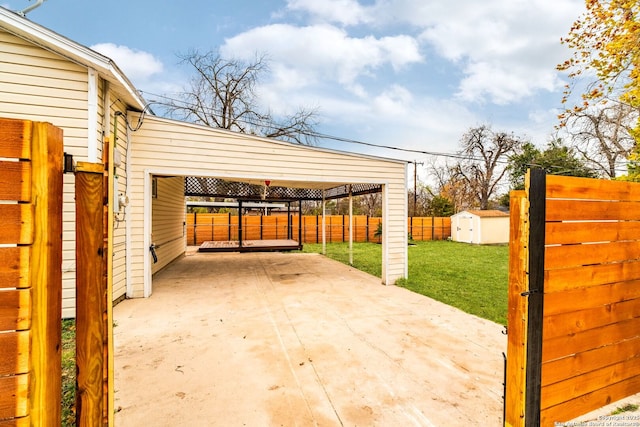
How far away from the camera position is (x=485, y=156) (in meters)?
24.7

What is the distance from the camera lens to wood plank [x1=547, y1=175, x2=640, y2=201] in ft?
5.90

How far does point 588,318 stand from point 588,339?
0.14 meters

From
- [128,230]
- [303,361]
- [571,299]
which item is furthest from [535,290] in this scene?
[128,230]

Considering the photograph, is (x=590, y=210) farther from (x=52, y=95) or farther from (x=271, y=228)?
(x=271, y=228)

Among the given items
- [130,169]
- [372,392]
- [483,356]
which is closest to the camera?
[372,392]

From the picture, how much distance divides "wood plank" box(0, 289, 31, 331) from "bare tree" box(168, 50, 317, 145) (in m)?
15.8

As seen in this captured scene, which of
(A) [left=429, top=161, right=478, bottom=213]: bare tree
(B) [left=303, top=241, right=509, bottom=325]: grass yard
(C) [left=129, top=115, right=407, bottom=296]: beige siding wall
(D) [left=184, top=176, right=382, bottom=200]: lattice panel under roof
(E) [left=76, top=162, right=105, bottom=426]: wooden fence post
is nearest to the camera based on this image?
(E) [left=76, top=162, right=105, bottom=426]: wooden fence post

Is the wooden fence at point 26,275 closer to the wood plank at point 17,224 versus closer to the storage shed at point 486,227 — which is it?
the wood plank at point 17,224

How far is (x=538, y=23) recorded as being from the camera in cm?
750

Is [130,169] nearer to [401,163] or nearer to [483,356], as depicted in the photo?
[401,163]

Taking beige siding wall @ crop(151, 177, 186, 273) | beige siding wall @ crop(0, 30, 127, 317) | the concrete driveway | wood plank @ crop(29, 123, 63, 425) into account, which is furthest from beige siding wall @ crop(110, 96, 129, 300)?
wood plank @ crop(29, 123, 63, 425)

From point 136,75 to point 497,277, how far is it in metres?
16.6

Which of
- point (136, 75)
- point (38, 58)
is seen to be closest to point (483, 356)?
point (38, 58)

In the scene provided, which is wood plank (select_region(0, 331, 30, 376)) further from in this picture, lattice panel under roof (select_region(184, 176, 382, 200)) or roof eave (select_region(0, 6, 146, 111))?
lattice panel under roof (select_region(184, 176, 382, 200))
